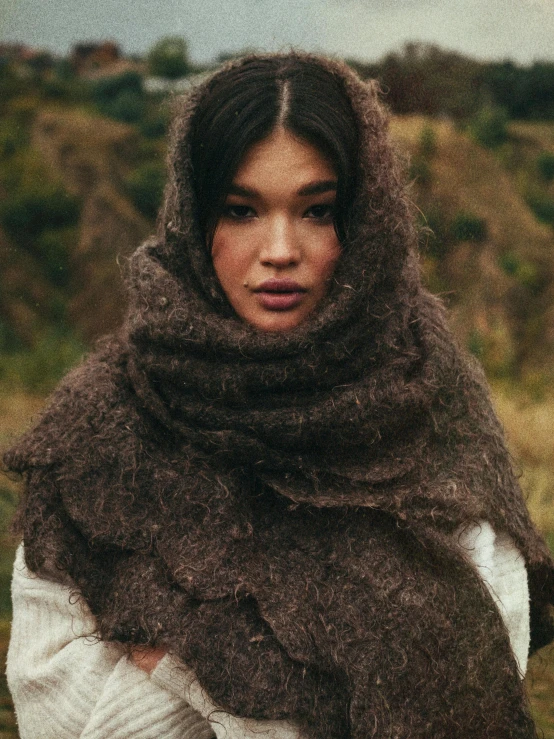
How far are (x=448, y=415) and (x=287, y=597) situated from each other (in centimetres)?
49

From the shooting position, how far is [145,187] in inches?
245

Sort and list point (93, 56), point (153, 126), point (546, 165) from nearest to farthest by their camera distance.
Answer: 1. point (93, 56)
2. point (546, 165)
3. point (153, 126)

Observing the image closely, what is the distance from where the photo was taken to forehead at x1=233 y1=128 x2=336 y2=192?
5.10ft

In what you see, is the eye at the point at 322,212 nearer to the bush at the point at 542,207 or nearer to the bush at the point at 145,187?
the bush at the point at 145,187

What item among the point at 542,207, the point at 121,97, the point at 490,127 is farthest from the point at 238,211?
the point at 542,207

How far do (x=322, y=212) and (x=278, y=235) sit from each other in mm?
119

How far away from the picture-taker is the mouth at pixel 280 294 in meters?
1.58

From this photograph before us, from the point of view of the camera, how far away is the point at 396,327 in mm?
1633

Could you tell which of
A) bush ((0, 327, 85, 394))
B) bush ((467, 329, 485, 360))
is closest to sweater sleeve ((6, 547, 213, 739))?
bush ((0, 327, 85, 394))

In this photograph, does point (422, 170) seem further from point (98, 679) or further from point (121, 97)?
point (98, 679)

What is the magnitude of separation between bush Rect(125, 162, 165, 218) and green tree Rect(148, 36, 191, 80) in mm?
662

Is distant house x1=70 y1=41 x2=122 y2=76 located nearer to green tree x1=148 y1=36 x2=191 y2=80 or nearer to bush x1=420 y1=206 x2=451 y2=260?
green tree x1=148 y1=36 x2=191 y2=80

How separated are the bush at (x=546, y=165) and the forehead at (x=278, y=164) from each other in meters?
4.99

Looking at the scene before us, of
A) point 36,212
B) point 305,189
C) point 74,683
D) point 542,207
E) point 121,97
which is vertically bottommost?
point 74,683
